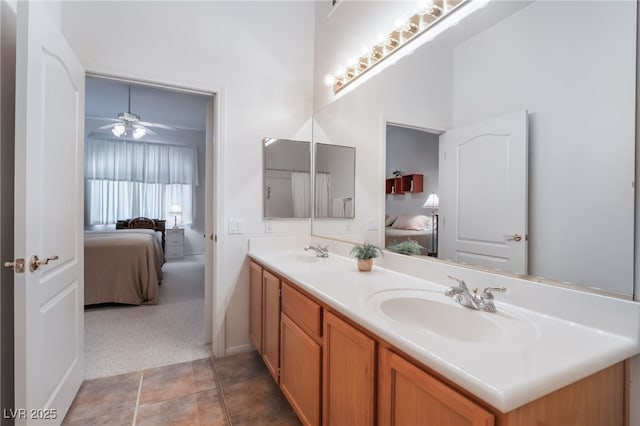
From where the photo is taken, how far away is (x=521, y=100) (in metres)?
1.09

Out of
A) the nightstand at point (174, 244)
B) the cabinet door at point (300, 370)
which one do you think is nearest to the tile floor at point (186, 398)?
the cabinet door at point (300, 370)

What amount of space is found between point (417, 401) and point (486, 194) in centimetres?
84

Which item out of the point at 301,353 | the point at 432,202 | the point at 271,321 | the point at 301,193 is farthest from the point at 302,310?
the point at 301,193

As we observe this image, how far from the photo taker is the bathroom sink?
92cm

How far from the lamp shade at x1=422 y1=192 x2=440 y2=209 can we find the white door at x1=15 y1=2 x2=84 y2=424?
1.75 meters

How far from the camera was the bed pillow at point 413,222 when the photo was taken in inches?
59.6

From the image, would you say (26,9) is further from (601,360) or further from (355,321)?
(601,360)

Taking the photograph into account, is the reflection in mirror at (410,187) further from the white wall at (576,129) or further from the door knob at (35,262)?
the door knob at (35,262)

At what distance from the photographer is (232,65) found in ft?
7.79

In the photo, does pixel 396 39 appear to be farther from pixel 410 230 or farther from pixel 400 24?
pixel 410 230

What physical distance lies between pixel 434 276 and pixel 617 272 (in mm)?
636

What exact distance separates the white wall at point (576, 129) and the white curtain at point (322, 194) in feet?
4.80

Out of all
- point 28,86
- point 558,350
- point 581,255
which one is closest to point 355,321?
point 558,350

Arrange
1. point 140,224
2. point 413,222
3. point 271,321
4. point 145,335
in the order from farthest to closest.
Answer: point 140,224 < point 145,335 < point 271,321 < point 413,222
